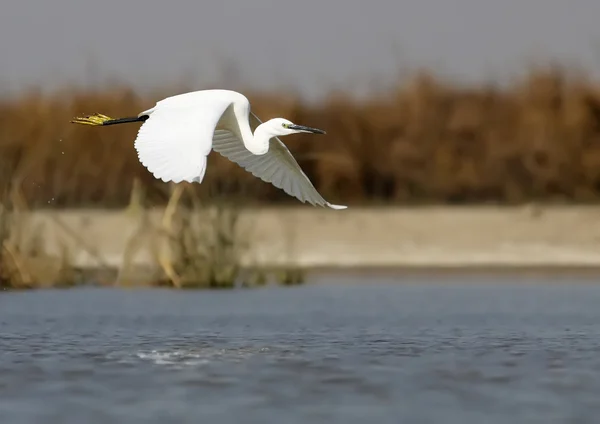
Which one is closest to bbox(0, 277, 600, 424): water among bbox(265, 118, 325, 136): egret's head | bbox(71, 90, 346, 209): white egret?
bbox(71, 90, 346, 209): white egret

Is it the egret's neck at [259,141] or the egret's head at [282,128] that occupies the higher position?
the egret's head at [282,128]

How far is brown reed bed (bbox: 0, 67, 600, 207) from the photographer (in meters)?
20.3

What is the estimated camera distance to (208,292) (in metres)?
15.6

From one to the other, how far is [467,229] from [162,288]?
4.65 m

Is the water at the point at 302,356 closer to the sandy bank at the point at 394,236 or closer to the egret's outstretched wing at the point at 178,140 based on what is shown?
the egret's outstretched wing at the point at 178,140

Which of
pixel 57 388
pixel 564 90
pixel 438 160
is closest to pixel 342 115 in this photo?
pixel 438 160

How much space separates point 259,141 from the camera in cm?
1104

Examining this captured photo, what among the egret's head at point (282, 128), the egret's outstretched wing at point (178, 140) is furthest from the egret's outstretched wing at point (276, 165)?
the egret's outstretched wing at point (178, 140)

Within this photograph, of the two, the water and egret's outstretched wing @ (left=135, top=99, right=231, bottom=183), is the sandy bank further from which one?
egret's outstretched wing @ (left=135, top=99, right=231, bottom=183)

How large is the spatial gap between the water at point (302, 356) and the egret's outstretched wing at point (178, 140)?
1197mm

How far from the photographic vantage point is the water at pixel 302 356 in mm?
8812

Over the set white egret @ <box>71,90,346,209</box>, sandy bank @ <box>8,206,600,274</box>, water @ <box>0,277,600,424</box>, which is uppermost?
white egret @ <box>71,90,346,209</box>

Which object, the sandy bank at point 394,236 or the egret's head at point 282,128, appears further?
the sandy bank at point 394,236

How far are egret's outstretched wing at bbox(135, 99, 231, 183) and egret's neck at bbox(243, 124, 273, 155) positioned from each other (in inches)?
12.5
